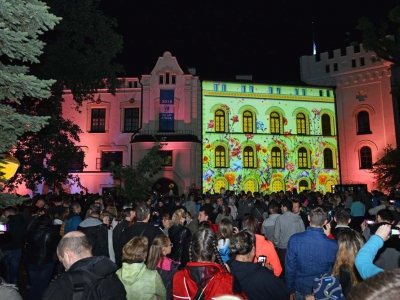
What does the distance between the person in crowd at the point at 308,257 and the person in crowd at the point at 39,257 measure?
4.91 m

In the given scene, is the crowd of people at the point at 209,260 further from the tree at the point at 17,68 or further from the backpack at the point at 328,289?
the tree at the point at 17,68

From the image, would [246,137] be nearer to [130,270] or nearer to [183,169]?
[183,169]

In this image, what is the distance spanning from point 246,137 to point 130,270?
87.1 ft

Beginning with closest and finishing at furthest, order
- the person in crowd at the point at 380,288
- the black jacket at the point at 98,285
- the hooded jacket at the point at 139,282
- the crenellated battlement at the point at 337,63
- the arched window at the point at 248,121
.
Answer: the person in crowd at the point at 380,288, the black jacket at the point at 98,285, the hooded jacket at the point at 139,282, the arched window at the point at 248,121, the crenellated battlement at the point at 337,63

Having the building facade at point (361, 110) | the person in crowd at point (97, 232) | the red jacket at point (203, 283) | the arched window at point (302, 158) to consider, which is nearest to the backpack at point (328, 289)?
the red jacket at point (203, 283)

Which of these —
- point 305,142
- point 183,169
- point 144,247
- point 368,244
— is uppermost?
point 305,142

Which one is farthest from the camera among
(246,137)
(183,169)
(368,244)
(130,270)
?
(246,137)

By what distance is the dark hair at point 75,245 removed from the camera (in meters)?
3.19

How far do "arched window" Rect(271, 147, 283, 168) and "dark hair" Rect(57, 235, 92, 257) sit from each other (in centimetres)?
2791

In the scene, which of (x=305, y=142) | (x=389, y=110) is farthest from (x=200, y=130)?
(x=389, y=110)

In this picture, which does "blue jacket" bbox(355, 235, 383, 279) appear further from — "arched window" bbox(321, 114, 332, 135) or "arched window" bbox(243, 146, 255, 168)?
"arched window" bbox(321, 114, 332, 135)

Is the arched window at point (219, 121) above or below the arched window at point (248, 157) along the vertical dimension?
above

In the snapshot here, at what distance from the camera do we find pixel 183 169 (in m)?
27.5

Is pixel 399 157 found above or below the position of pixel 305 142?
below
